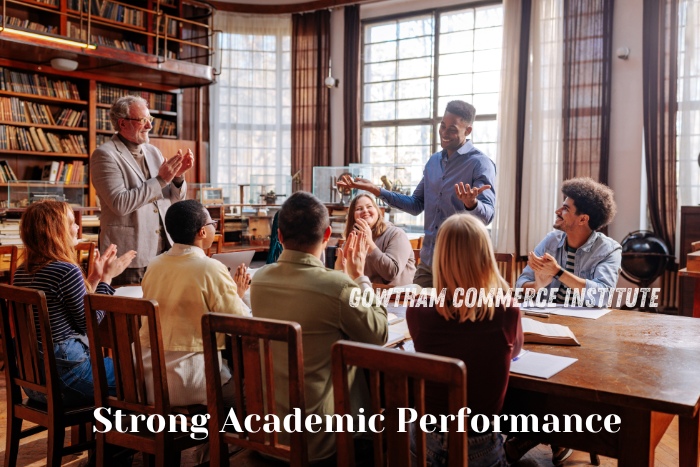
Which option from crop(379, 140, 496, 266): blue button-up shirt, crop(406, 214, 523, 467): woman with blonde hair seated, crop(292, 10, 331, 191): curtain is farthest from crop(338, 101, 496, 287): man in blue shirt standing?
crop(292, 10, 331, 191): curtain

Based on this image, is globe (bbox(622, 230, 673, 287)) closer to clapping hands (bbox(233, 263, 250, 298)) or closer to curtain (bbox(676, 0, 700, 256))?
curtain (bbox(676, 0, 700, 256))

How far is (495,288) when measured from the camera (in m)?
1.67

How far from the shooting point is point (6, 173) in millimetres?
7043

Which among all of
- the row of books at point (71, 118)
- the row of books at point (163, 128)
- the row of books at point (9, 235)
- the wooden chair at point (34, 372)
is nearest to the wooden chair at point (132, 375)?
the wooden chair at point (34, 372)

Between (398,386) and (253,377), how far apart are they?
49cm

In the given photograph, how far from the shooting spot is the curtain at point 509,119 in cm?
731

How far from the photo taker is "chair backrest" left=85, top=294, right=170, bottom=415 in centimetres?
190

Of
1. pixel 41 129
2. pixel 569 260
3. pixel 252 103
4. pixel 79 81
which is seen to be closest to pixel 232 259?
pixel 569 260

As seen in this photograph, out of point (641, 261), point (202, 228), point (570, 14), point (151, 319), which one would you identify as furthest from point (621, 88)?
point (151, 319)

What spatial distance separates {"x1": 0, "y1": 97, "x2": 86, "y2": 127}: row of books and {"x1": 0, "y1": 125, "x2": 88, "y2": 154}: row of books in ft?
0.35

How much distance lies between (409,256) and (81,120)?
217 inches

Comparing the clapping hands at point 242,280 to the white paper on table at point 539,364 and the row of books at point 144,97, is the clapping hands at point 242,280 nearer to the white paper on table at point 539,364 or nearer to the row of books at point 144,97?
the white paper on table at point 539,364

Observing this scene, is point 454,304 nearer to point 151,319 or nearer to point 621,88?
point 151,319

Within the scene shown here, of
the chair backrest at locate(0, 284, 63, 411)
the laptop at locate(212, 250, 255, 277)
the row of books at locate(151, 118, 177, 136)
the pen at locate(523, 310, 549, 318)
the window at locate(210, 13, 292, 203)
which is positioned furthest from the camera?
the window at locate(210, 13, 292, 203)
